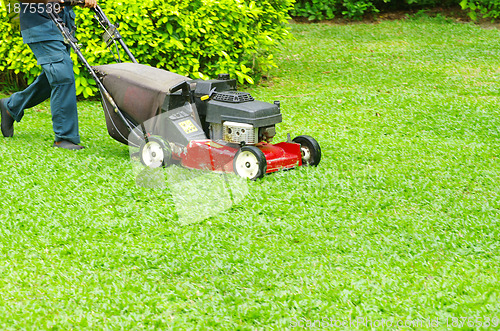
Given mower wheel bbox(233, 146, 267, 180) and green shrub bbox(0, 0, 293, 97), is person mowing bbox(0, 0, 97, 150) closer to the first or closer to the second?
green shrub bbox(0, 0, 293, 97)

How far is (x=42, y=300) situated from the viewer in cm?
272

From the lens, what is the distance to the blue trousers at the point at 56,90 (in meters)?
4.71

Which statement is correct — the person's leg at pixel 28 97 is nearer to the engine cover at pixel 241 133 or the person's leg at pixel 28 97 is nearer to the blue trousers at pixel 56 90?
the blue trousers at pixel 56 90

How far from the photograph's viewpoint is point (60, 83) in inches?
188

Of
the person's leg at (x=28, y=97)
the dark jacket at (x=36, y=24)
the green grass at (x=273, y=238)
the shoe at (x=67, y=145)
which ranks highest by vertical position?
the dark jacket at (x=36, y=24)

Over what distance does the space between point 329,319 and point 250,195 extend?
1.49 meters

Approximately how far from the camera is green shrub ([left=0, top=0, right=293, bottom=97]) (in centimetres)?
661

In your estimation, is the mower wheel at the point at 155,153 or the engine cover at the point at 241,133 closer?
the engine cover at the point at 241,133

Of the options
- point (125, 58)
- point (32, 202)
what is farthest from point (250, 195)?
point (125, 58)

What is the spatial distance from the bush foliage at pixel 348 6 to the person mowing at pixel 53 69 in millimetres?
8741

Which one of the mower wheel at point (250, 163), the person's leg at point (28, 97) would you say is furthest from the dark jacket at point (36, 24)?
the mower wheel at point (250, 163)

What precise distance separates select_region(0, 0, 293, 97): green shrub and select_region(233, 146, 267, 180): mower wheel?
2.84 m

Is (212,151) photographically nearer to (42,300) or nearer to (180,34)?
(42,300)

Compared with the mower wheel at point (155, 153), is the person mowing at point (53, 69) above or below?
above
